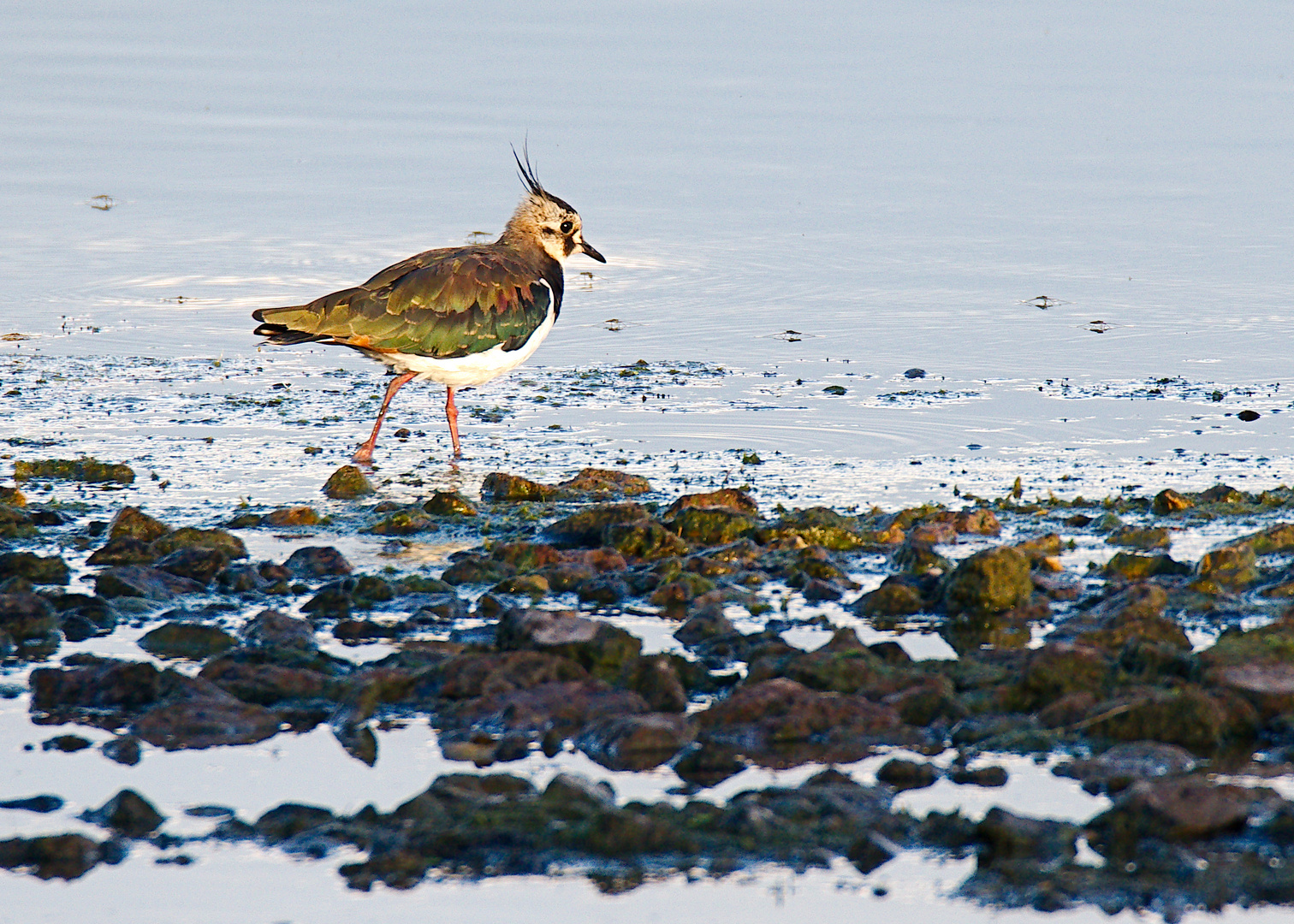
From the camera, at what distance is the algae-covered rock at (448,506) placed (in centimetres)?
866

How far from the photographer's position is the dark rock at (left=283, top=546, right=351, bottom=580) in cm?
747

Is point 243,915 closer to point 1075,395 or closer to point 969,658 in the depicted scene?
point 969,658

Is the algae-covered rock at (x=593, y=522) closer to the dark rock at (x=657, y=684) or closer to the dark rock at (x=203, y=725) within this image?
the dark rock at (x=657, y=684)

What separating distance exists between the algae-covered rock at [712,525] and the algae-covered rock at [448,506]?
3.77 feet

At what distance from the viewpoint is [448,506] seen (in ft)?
28.4

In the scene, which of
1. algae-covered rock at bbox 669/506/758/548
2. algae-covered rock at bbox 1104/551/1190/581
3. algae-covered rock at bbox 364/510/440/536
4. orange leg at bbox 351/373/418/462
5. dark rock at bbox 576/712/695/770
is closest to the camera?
dark rock at bbox 576/712/695/770

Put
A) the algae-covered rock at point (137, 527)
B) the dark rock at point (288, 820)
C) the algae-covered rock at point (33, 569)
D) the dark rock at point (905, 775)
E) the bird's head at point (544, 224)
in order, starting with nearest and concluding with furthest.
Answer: the dark rock at point (288, 820), the dark rock at point (905, 775), the algae-covered rock at point (33, 569), the algae-covered rock at point (137, 527), the bird's head at point (544, 224)

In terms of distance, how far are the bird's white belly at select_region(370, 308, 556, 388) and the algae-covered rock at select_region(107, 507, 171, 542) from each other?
2.71 m

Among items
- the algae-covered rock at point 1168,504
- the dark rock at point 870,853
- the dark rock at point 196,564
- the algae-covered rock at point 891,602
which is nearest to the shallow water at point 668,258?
the dark rock at point 870,853

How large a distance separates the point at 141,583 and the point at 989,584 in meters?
3.36

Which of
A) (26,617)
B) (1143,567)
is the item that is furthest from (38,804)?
(1143,567)

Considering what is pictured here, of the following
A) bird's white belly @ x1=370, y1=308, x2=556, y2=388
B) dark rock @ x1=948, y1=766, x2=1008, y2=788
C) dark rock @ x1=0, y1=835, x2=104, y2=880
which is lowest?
dark rock @ x1=0, y1=835, x2=104, y2=880

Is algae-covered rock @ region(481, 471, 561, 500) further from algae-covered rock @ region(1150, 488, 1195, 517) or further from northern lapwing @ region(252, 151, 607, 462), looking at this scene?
algae-covered rock @ region(1150, 488, 1195, 517)

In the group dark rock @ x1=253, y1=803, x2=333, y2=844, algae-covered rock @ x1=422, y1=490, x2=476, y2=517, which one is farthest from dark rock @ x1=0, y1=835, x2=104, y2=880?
algae-covered rock @ x1=422, y1=490, x2=476, y2=517
